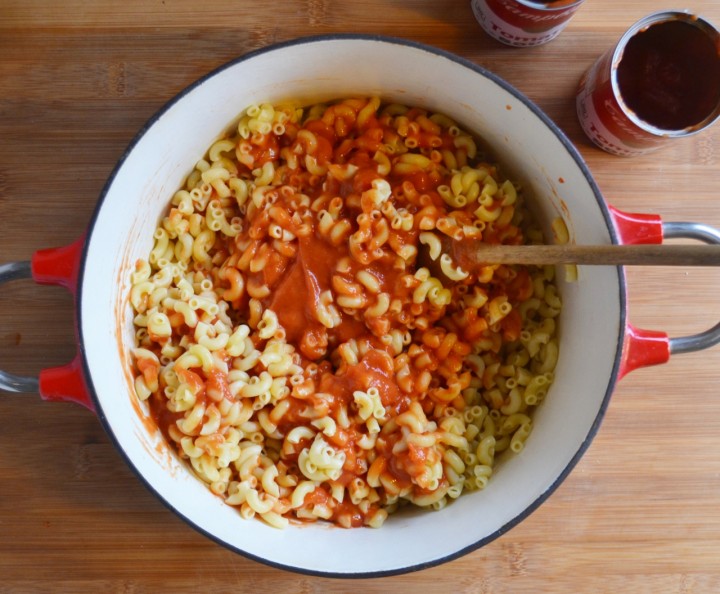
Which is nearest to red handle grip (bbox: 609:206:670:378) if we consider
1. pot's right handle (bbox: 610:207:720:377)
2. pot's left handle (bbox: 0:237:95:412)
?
pot's right handle (bbox: 610:207:720:377)

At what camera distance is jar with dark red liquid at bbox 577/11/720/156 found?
1.56 m

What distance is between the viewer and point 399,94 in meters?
1.62

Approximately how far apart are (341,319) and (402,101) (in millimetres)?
507

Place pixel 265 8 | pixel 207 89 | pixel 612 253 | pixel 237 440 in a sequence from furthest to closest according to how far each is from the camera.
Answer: pixel 265 8 → pixel 237 440 → pixel 207 89 → pixel 612 253

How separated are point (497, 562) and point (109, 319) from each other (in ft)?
3.39

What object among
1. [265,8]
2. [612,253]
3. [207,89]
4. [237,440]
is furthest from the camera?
[265,8]

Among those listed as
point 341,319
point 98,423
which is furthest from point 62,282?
point 341,319

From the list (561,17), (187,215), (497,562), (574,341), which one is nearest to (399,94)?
(561,17)

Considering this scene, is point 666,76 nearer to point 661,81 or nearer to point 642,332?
point 661,81

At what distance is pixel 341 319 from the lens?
1.61m

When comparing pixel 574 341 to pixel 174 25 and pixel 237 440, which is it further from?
pixel 174 25

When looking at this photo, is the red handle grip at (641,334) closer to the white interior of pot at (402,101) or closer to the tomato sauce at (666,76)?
the white interior of pot at (402,101)

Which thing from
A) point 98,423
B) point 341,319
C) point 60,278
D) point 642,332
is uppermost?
point 642,332

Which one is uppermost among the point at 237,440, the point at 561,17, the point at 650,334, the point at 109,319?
the point at 561,17
